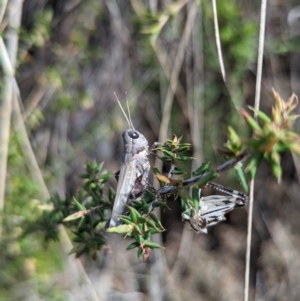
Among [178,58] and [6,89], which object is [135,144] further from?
[178,58]

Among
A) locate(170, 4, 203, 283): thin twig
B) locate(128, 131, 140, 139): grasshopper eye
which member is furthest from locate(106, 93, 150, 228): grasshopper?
locate(170, 4, 203, 283): thin twig

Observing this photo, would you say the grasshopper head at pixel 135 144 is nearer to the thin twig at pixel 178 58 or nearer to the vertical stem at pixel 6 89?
the vertical stem at pixel 6 89

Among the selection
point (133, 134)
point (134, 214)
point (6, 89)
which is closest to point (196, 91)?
point (6, 89)

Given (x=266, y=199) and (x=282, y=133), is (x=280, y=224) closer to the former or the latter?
(x=266, y=199)

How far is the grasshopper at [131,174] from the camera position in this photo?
1099mm

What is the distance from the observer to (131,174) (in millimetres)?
1138

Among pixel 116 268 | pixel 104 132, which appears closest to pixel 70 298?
pixel 116 268

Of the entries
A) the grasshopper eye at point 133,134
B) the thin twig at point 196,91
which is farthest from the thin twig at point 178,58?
the grasshopper eye at point 133,134

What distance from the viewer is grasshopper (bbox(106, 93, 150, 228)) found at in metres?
1.10

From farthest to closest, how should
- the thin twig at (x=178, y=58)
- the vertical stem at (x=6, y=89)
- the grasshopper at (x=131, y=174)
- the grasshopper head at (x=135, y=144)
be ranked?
the thin twig at (x=178, y=58) < the vertical stem at (x=6, y=89) < the grasshopper head at (x=135, y=144) < the grasshopper at (x=131, y=174)

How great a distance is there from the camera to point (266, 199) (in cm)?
294

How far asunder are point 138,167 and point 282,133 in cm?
54

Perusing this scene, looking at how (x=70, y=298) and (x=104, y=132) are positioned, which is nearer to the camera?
(x=70, y=298)

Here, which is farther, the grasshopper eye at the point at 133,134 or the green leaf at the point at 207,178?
the grasshopper eye at the point at 133,134
